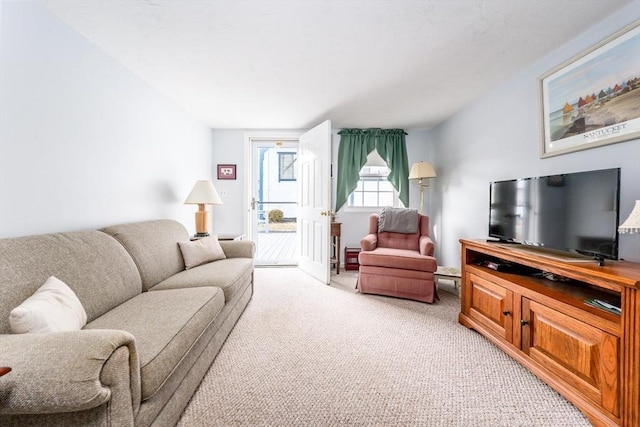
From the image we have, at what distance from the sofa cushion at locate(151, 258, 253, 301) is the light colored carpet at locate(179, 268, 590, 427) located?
1.38 feet

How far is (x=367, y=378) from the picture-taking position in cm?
152

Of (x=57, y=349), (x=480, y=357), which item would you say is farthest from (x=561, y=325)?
(x=57, y=349)

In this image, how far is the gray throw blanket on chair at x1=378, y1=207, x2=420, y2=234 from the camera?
3207 millimetres

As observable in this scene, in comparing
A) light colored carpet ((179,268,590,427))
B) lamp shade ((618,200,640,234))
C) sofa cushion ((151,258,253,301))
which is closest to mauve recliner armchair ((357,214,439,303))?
light colored carpet ((179,268,590,427))

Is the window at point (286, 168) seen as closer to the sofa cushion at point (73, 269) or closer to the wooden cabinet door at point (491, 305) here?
the sofa cushion at point (73, 269)

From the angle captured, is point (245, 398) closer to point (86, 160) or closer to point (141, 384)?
point (141, 384)

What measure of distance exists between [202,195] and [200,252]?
0.89 m

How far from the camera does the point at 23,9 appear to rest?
1409 mm

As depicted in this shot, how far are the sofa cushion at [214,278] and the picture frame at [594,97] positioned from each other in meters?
2.68

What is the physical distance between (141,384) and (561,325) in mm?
2016

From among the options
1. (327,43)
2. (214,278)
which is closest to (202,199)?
(214,278)

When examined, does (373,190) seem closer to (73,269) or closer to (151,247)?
(151,247)

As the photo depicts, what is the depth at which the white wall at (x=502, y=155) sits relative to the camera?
5.04 feet

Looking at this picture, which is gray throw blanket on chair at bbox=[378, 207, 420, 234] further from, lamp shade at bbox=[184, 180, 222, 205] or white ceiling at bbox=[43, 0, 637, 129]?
lamp shade at bbox=[184, 180, 222, 205]
